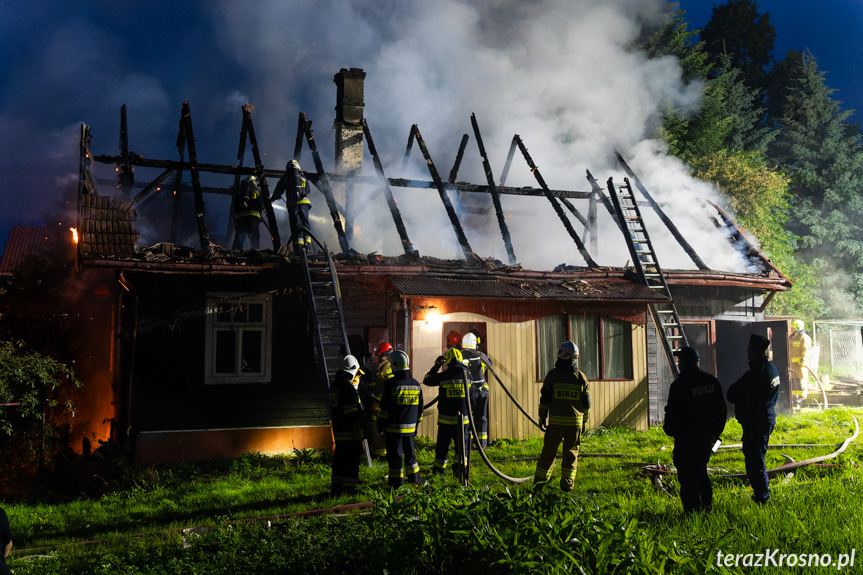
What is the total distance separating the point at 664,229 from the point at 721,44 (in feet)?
85.4

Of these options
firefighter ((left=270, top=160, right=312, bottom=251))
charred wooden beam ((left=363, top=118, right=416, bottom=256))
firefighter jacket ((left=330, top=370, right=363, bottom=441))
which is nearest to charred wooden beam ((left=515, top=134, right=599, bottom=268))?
charred wooden beam ((left=363, top=118, right=416, bottom=256))

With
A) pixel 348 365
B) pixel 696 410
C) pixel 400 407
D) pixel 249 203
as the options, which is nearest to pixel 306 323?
pixel 249 203

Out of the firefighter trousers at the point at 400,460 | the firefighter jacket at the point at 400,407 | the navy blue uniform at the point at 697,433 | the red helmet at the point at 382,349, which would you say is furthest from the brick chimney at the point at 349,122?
the navy blue uniform at the point at 697,433

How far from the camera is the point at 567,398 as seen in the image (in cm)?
707

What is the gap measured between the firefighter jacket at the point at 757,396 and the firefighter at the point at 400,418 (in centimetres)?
343

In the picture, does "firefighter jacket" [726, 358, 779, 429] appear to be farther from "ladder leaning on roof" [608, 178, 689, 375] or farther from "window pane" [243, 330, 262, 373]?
"window pane" [243, 330, 262, 373]

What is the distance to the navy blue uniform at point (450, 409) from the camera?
24.8 ft

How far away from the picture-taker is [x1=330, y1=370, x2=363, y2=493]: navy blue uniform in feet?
23.8

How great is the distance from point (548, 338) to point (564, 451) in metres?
4.77

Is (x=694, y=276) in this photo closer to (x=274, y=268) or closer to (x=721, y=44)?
(x=274, y=268)

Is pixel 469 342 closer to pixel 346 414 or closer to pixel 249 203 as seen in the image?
pixel 346 414

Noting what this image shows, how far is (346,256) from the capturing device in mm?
11062

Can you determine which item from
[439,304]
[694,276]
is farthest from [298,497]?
[694,276]

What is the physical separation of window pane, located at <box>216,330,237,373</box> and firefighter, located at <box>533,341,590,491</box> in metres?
5.84
